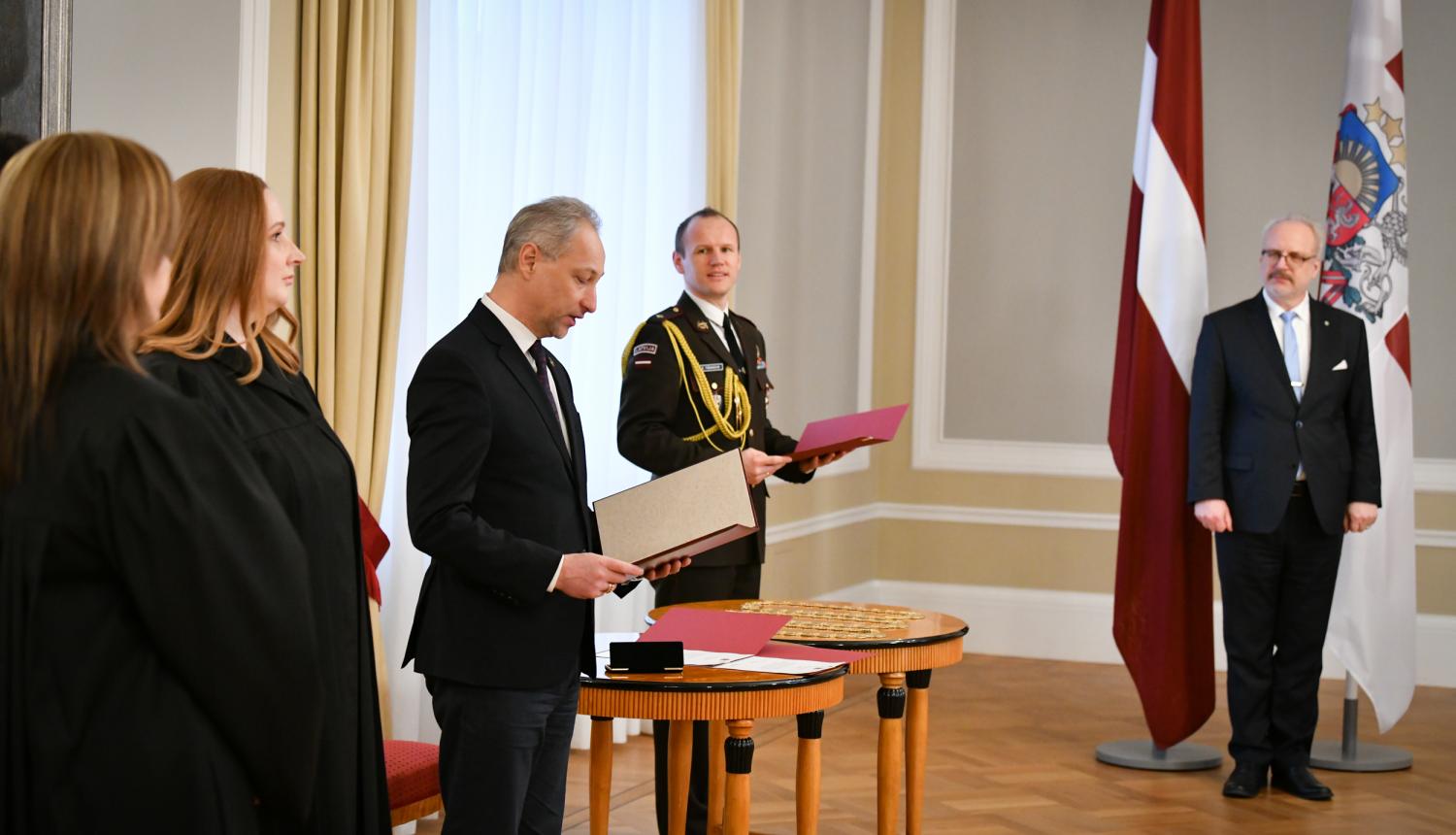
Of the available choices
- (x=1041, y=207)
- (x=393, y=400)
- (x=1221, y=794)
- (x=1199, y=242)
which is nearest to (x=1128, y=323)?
(x=1199, y=242)

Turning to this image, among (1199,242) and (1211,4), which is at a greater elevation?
(1211,4)

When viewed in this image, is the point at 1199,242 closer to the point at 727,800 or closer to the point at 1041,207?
the point at 1041,207

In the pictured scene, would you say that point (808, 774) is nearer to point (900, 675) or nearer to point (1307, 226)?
point (900, 675)

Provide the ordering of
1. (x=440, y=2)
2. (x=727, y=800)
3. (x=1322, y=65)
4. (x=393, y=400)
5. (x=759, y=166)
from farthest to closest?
(x=1322, y=65)
(x=759, y=166)
(x=440, y=2)
(x=393, y=400)
(x=727, y=800)

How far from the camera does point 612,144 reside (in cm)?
494

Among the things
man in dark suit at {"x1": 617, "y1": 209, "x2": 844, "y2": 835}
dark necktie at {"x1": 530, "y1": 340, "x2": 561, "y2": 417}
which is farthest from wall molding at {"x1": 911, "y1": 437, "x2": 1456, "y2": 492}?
dark necktie at {"x1": 530, "y1": 340, "x2": 561, "y2": 417}

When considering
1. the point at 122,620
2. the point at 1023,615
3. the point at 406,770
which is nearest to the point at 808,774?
the point at 406,770

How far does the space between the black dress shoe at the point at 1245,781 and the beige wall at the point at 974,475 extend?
6.87ft

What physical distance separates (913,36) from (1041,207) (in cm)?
102

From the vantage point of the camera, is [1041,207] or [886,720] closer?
[886,720]

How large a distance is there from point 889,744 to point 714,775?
45cm

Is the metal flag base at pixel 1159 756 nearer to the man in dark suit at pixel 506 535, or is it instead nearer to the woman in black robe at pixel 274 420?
the man in dark suit at pixel 506 535

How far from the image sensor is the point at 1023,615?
6.87 m

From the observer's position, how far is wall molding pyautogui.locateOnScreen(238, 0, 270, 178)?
3.33m
